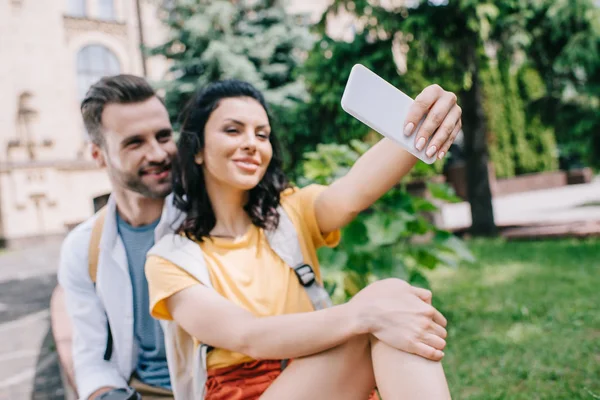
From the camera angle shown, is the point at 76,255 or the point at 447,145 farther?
the point at 76,255

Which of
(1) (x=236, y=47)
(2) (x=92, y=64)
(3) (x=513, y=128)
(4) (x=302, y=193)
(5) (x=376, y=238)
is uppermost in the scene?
(2) (x=92, y=64)

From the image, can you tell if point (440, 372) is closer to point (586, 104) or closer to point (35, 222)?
point (586, 104)

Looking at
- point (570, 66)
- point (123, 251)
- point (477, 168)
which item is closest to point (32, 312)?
point (123, 251)

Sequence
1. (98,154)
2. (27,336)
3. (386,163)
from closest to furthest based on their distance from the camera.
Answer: (386,163), (98,154), (27,336)

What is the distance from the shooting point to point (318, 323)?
49.2 inches

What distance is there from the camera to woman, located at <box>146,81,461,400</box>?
46.6 inches

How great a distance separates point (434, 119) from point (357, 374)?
65 centimetres

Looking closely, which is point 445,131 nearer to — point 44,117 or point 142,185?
point 142,185

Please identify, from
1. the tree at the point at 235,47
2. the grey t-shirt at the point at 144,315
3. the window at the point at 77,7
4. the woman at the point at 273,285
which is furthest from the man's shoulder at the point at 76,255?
the window at the point at 77,7

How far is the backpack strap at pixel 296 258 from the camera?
4.99ft

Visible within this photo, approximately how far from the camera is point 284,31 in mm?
8180

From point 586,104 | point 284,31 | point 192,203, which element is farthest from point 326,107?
point 192,203

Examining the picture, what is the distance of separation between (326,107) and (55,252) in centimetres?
886

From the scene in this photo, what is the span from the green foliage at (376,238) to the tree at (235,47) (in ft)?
13.5
